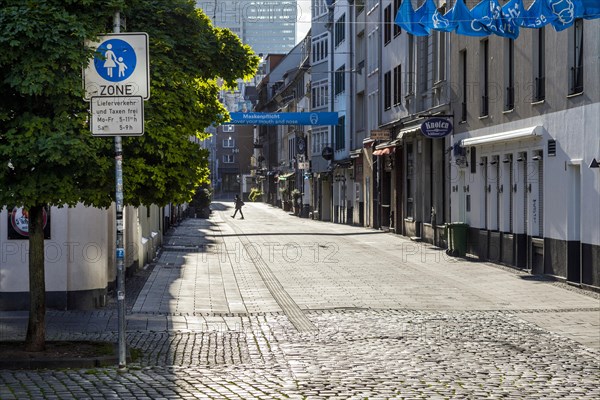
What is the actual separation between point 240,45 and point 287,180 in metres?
84.2

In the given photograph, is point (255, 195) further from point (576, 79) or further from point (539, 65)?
point (576, 79)

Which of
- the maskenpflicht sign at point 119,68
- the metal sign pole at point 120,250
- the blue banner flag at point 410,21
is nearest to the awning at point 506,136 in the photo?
the blue banner flag at point 410,21

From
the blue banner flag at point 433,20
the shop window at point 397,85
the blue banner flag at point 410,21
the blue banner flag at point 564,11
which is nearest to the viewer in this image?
the blue banner flag at point 564,11

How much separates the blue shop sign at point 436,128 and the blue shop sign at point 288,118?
25540 millimetres

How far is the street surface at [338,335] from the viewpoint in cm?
999

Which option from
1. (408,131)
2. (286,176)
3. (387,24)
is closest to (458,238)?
(408,131)

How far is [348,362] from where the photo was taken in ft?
38.1

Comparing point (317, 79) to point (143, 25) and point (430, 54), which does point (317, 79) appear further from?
point (143, 25)

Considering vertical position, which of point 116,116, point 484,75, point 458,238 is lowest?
point 458,238

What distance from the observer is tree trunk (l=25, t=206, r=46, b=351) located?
12.0 meters

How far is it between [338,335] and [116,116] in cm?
452

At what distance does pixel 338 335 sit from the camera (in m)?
14.0

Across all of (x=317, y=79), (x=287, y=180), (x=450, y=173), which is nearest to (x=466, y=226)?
(x=450, y=173)

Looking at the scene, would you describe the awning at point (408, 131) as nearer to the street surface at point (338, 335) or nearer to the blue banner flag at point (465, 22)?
the street surface at point (338, 335)
